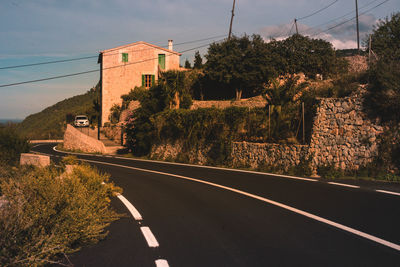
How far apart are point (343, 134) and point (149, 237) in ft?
35.5

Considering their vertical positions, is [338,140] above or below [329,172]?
above

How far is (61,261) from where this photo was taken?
4574mm

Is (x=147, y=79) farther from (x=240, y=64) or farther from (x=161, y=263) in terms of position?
(x=161, y=263)

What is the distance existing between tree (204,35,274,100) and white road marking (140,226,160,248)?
83.0ft

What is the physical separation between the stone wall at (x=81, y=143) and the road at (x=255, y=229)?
936 inches

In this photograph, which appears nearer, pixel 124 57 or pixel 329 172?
pixel 329 172

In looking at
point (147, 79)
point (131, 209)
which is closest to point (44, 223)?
point (131, 209)

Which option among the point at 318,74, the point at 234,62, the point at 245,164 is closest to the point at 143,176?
the point at 245,164

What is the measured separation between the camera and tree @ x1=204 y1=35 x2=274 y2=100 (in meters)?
30.0

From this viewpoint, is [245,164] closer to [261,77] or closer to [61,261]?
[61,261]

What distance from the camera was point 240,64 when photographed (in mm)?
30250

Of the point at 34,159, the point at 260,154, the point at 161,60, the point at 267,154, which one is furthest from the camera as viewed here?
the point at 161,60

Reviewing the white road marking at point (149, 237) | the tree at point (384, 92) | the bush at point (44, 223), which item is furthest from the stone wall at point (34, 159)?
the tree at point (384, 92)

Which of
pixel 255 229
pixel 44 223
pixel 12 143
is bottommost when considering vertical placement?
pixel 255 229
